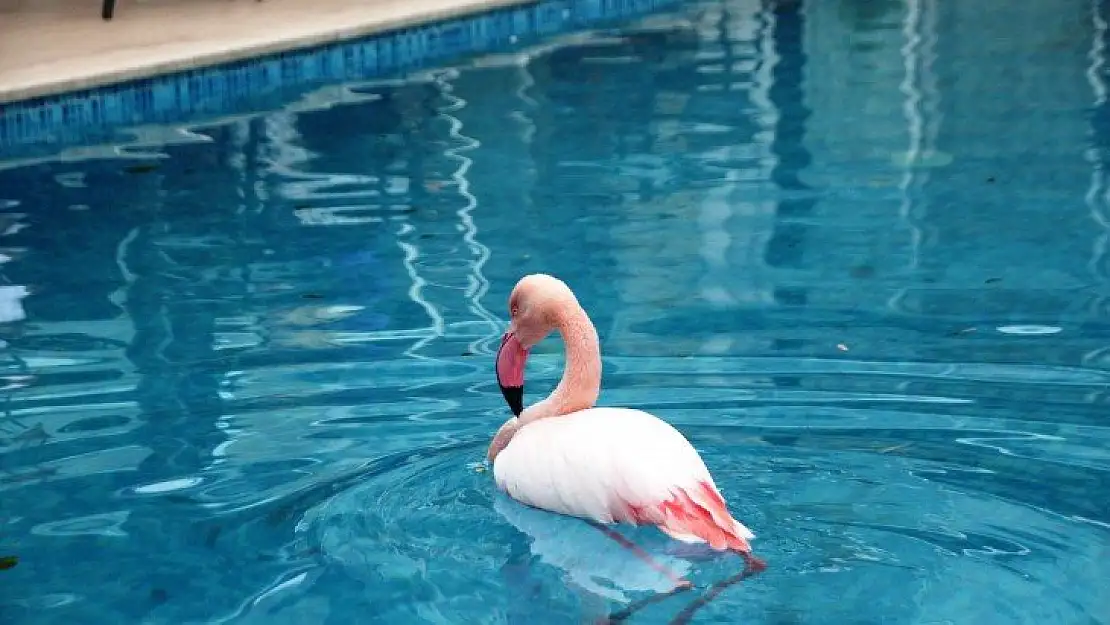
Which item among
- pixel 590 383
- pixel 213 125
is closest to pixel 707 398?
pixel 590 383

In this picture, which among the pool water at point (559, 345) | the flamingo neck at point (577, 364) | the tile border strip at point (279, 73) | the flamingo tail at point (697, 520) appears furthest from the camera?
the tile border strip at point (279, 73)

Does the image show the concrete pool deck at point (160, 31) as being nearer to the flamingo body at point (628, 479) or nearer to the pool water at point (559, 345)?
the pool water at point (559, 345)

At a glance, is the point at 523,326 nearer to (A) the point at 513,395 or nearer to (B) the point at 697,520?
(A) the point at 513,395

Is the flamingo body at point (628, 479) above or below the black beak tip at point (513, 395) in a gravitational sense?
below

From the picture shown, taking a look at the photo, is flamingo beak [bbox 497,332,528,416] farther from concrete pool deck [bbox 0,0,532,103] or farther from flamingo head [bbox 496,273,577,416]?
concrete pool deck [bbox 0,0,532,103]

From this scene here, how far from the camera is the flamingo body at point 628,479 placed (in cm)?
366

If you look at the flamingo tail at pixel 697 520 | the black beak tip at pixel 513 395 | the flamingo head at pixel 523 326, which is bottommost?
the flamingo tail at pixel 697 520

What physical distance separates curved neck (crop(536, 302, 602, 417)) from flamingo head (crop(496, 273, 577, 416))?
0.12ft

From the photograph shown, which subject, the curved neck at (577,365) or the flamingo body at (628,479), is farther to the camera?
the curved neck at (577,365)

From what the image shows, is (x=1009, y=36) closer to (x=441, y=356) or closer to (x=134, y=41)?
(x=134, y=41)

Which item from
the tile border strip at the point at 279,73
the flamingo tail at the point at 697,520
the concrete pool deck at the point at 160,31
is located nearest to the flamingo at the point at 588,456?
the flamingo tail at the point at 697,520

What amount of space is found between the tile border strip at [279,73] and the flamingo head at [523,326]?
468 cm

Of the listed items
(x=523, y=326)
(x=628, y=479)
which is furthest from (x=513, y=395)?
(x=628, y=479)

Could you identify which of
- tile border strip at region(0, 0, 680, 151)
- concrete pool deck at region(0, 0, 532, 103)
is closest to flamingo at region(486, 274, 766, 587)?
tile border strip at region(0, 0, 680, 151)
